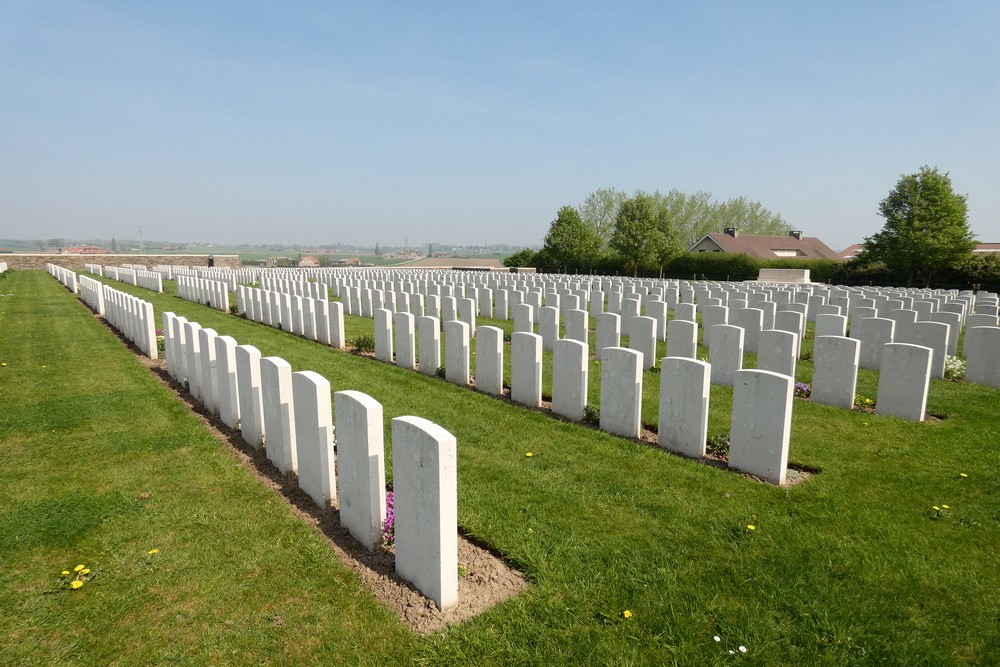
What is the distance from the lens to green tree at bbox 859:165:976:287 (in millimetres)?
29812

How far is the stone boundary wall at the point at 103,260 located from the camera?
47.6 metres

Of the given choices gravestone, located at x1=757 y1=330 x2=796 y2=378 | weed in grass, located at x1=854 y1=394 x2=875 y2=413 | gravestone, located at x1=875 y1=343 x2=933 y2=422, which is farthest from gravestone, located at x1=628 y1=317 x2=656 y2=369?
gravestone, located at x1=875 y1=343 x2=933 y2=422

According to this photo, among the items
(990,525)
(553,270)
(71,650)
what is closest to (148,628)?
(71,650)

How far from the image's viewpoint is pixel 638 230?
40875 mm

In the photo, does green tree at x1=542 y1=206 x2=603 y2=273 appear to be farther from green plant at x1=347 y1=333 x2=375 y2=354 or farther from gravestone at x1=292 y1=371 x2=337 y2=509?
gravestone at x1=292 y1=371 x2=337 y2=509

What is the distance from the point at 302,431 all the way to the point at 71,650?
1.86 meters

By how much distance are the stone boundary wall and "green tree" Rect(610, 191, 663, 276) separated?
35.1 meters

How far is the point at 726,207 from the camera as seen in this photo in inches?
2923

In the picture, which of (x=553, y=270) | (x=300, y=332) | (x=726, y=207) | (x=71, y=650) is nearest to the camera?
(x=71, y=650)

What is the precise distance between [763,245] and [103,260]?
6290cm

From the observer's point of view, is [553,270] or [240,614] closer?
[240,614]

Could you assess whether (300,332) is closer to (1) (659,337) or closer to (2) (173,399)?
(2) (173,399)

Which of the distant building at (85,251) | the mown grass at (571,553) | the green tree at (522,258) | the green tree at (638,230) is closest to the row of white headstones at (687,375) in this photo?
the mown grass at (571,553)

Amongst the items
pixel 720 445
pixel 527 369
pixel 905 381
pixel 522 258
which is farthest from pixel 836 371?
pixel 522 258
